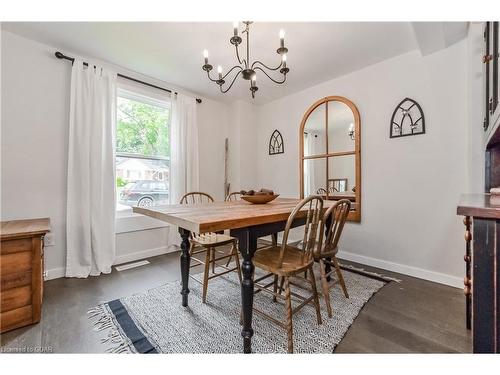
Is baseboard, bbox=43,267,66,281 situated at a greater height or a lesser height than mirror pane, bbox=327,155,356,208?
lesser

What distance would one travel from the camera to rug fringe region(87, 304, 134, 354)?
1342 mm

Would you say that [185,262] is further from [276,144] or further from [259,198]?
[276,144]

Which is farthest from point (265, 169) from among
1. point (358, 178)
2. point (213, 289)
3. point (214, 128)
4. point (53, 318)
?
point (53, 318)

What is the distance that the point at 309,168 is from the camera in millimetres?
3350

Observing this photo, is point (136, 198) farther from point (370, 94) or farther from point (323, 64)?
point (370, 94)

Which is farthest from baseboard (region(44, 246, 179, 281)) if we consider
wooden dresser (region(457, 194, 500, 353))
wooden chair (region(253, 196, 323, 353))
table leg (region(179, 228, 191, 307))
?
wooden dresser (region(457, 194, 500, 353))

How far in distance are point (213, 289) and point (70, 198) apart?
1751mm

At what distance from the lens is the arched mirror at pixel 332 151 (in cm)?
283

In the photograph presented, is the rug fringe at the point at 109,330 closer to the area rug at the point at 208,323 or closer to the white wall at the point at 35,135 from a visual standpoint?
the area rug at the point at 208,323

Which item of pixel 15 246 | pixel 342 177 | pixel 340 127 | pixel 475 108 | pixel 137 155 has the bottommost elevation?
pixel 15 246

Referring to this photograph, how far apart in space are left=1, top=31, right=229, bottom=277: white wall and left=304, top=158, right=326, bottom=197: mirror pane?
295cm

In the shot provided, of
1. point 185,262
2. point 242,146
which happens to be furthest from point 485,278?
point 242,146

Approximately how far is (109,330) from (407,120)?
127 inches

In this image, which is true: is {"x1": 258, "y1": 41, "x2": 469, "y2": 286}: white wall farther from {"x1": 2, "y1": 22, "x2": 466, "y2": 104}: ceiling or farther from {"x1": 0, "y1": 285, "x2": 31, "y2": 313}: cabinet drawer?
{"x1": 0, "y1": 285, "x2": 31, "y2": 313}: cabinet drawer
